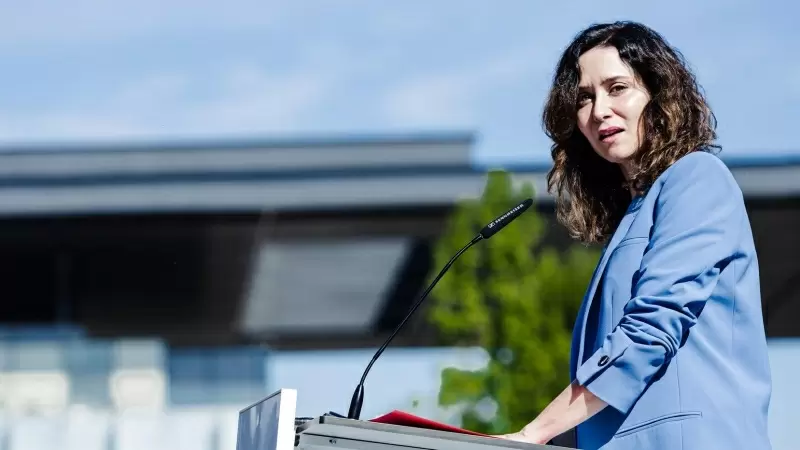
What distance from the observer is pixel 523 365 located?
9.48 meters

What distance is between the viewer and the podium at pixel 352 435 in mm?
1742

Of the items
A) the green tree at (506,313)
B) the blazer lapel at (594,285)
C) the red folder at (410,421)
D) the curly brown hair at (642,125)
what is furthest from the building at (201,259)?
the red folder at (410,421)

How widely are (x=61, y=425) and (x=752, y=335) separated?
10.5 metres

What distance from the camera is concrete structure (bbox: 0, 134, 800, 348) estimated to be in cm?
1130

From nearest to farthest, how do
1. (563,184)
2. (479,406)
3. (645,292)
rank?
(645,292) → (563,184) → (479,406)

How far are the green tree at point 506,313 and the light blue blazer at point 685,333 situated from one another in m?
7.03

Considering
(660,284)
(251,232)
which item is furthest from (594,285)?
(251,232)

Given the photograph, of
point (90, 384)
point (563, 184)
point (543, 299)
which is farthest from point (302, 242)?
point (563, 184)

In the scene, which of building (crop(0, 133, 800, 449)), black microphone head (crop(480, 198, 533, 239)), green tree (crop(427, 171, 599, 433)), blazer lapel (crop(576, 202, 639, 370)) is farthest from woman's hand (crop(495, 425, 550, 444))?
building (crop(0, 133, 800, 449))

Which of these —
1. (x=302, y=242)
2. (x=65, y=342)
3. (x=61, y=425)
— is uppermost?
(x=302, y=242)

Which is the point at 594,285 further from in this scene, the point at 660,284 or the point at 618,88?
the point at 618,88

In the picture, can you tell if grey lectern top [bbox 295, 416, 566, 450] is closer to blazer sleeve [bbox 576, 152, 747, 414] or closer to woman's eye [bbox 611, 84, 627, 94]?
blazer sleeve [bbox 576, 152, 747, 414]

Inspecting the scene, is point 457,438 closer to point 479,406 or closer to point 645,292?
point 645,292

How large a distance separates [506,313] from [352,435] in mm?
8128
